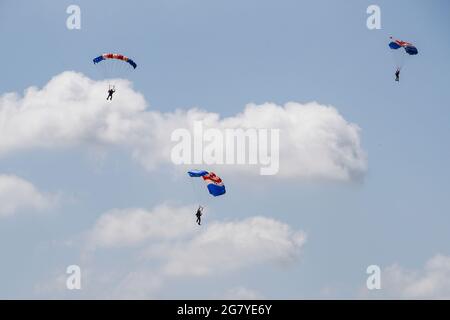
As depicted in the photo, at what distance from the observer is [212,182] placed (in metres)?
→ 109

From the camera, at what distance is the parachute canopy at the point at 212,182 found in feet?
355

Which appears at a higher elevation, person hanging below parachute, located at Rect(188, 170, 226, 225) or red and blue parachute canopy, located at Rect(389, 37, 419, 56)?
red and blue parachute canopy, located at Rect(389, 37, 419, 56)

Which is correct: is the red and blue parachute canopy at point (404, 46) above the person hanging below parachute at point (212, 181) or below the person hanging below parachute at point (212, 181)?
above

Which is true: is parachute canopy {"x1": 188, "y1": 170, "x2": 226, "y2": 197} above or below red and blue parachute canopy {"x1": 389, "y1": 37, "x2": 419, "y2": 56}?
below

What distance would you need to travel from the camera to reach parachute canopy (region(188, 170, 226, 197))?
108m

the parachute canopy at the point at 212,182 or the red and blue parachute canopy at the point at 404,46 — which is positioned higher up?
the red and blue parachute canopy at the point at 404,46
